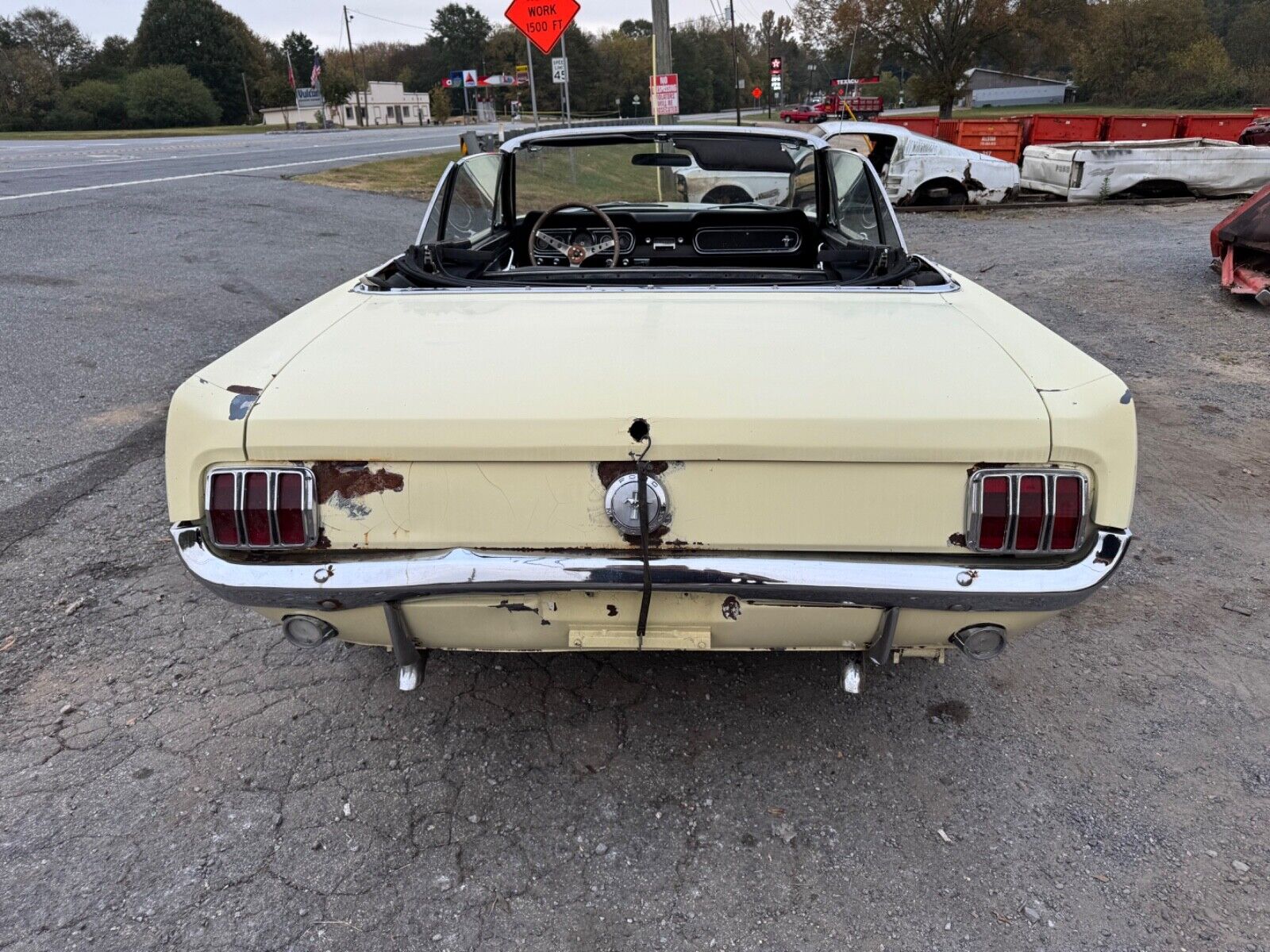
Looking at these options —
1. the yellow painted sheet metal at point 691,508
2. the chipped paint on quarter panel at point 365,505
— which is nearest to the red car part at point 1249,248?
the yellow painted sheet metal at point 691,508

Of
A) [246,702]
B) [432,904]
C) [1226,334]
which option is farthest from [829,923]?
[1226,334]

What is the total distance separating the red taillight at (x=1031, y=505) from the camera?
6.10 ft

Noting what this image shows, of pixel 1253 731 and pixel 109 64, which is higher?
pixel 109 64

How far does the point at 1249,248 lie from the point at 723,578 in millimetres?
8674

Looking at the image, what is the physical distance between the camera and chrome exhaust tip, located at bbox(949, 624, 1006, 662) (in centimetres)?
202

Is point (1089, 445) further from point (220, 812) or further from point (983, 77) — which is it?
point (983, 77)

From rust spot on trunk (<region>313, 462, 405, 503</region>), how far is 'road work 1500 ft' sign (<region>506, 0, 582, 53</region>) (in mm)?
10545

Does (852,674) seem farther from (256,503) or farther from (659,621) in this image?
(256,503)

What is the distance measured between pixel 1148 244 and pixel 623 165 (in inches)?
363

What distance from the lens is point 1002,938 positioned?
75.1 inches

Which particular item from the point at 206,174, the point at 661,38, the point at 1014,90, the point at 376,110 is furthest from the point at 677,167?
the point at 1014,90

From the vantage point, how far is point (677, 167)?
4328 millimetres

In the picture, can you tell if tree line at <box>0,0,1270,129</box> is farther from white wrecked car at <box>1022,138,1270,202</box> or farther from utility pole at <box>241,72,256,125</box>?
white wrecked car at <box>1022,138,1270,202</box>

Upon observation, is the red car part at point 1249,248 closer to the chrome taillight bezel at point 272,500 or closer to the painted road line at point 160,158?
the chrome taillight bezel at point 272,500
